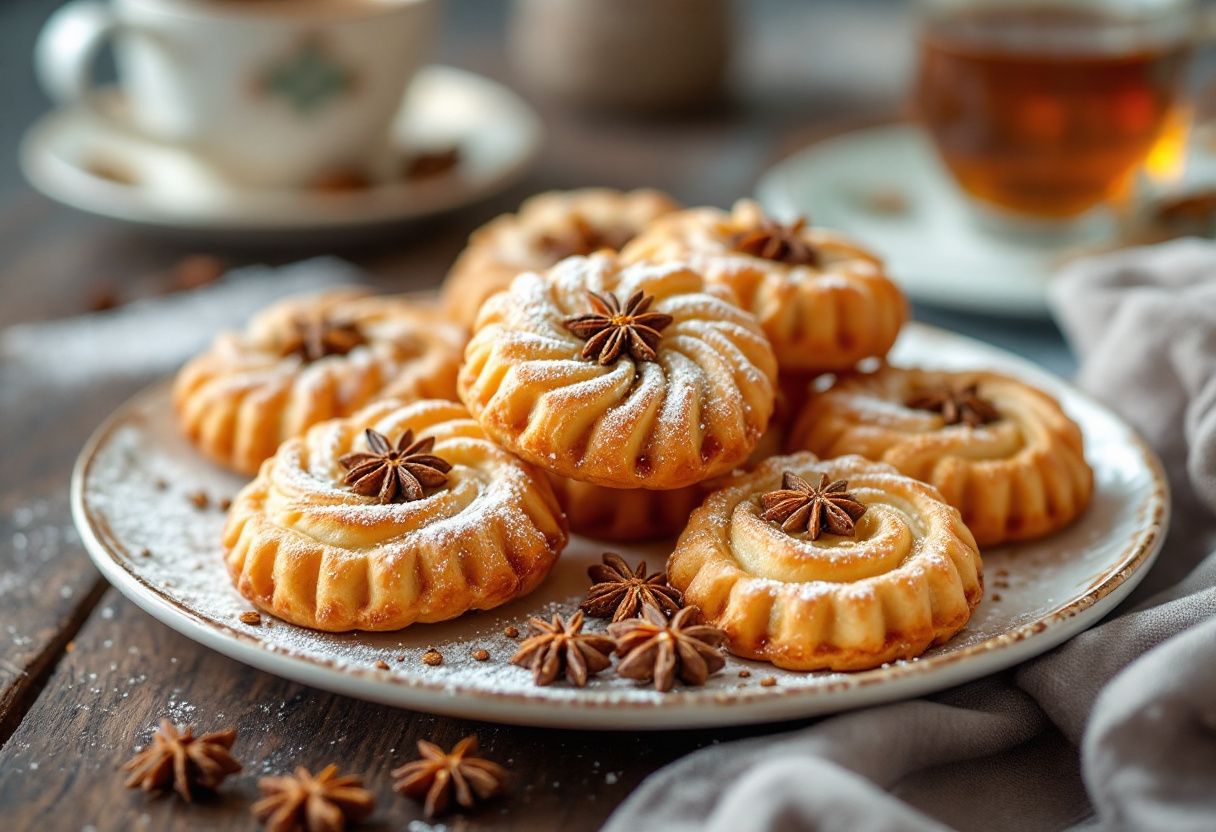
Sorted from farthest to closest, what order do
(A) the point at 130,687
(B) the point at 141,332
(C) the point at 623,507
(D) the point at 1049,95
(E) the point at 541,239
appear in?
(D) the point at 1049,95, (B) the point at 141,332, (E) the point at 541,239, (C) the point at 623,507, (A) the point at 130,687

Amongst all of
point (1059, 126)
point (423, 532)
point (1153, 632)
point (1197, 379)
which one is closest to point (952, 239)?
point (1059, 126)

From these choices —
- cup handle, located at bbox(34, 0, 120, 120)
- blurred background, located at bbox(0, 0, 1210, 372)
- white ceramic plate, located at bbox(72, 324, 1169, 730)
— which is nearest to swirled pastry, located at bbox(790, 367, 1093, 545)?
white ceramic plate, located at bbox(72, 324, 1169, 730)

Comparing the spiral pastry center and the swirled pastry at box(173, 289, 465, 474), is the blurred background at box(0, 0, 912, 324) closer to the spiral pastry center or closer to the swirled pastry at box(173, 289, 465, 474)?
the swirled pastry at box(173, 289, 465, 474)

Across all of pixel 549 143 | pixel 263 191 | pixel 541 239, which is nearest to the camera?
pixel 541 239

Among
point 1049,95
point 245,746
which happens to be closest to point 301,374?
point 245,746

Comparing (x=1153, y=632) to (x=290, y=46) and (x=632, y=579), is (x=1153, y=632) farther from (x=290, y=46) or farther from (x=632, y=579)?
(x=290, y=46)

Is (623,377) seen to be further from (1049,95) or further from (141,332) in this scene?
(1049,95)

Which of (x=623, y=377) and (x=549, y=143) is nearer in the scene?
(x=623, y=377)
